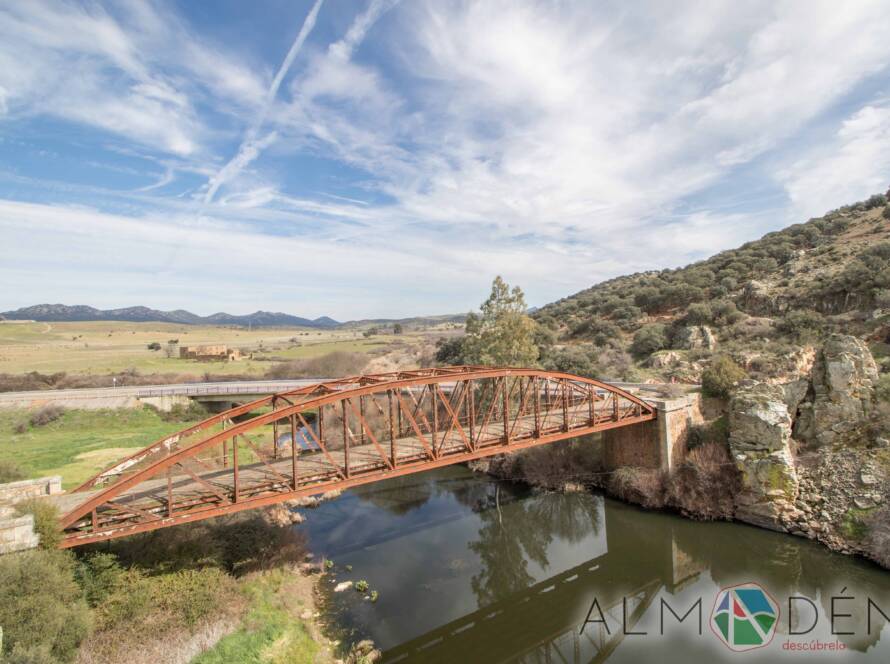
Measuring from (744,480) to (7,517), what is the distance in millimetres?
24501

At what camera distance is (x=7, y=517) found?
9.75m

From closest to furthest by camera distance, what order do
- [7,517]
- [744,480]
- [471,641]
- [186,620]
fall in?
[7,517] < [186,620] < [471,641] < [744,480]

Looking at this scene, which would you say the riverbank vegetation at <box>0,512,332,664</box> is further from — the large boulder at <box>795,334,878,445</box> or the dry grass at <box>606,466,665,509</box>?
the large boulder at <box>795,334,878,445</box>

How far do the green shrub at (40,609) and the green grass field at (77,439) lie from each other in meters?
9.54

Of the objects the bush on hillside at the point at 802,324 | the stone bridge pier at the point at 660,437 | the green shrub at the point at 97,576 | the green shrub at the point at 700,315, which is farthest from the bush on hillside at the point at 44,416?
the bush on hillside at the point at 802,324

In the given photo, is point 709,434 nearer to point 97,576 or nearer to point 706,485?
point 706,485

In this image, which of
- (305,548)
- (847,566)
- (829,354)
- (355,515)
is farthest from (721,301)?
(305,548)

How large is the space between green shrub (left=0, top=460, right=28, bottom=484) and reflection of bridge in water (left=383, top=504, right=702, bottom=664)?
15697 mm

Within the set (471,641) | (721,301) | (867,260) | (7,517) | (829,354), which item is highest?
(867,260)

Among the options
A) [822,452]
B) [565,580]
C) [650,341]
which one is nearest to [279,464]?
[565,580]

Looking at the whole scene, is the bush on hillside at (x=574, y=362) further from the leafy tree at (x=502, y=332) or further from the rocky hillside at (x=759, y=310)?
the leafy tree at (x=502, y=332)

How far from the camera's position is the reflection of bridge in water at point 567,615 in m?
12.7

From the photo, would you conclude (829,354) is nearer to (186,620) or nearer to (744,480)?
(744,480)

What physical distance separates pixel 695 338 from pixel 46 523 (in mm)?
39858
